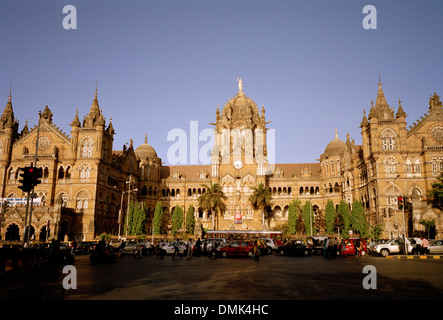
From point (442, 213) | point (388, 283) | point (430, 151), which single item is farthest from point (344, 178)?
point (388, 283)

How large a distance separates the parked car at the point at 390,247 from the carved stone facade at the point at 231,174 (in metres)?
18.1

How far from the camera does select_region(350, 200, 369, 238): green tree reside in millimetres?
60000

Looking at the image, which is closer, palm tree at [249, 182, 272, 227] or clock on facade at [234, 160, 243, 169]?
palm tree at [249, 182, 272, 227]

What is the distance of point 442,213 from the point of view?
53438mm

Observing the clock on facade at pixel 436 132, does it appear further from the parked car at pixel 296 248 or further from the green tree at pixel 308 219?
the parked car at pixel 296 248

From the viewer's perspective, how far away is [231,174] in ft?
263

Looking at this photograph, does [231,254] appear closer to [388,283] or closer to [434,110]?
[388,283]

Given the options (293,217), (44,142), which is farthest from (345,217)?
(44,142)

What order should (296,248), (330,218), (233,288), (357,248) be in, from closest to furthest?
(233,288)
(357,248)
(296,248)
(330,218)

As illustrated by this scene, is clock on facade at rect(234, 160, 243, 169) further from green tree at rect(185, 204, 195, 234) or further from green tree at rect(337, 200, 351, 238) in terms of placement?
green tree at rect(337, 200, 351, 238)

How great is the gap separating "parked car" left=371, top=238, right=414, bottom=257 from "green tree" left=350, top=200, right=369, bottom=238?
2402 cm

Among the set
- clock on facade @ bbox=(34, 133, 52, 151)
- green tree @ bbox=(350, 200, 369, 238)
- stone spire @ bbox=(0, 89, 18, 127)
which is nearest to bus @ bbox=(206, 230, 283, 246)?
green tree @ bbox=(350, 200, 369, 238)

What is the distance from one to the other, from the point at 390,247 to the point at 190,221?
45639 mm

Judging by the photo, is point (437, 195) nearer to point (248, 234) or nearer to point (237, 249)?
point (248, 234)
